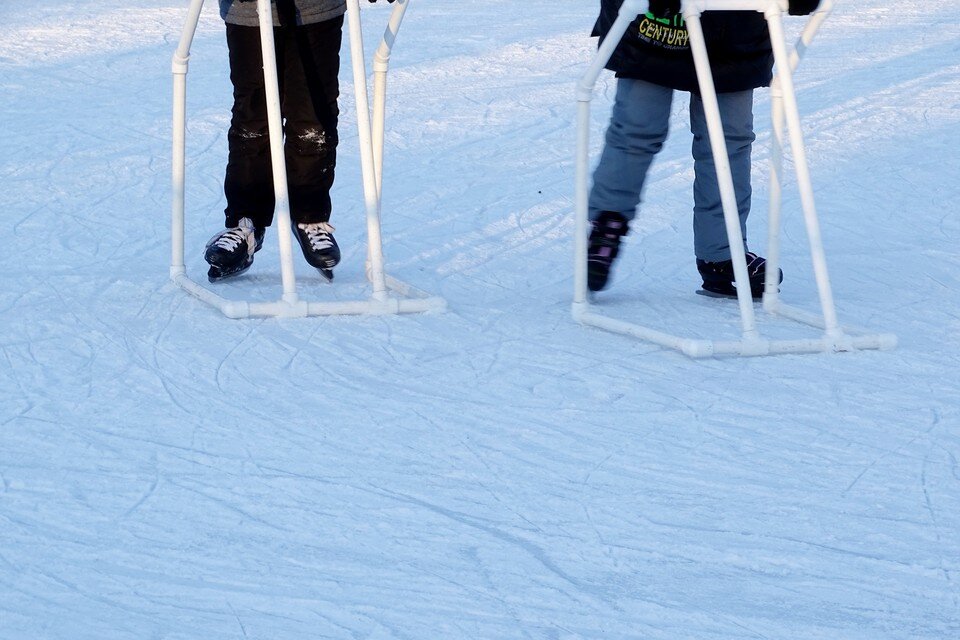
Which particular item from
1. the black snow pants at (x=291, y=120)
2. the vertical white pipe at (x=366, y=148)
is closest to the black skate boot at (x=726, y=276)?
the vertical white pipe at (x=366, y=148)

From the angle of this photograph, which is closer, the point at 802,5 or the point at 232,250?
the point at 802,5

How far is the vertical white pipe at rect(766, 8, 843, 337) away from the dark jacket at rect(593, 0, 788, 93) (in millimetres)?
268

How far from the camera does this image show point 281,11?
308 centimetres

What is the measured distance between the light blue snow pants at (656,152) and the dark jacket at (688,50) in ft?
0.22

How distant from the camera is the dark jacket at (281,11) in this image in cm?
307

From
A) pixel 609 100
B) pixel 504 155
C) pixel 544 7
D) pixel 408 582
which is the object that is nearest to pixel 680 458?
pixel 408 582

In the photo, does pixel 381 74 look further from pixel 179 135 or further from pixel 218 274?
pixel 218 274

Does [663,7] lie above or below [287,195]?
above

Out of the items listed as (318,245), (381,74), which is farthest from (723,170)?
(318,245)

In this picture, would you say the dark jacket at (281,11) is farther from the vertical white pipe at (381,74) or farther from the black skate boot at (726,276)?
the black skate boot at (726,276)

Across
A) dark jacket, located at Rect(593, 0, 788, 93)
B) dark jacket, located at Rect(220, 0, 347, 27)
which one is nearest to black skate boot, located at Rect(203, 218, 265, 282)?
dark jacket, located at Rect(220, 0, 347, 27)

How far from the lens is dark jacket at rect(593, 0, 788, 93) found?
2.95 m

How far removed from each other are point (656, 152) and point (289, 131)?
0.85m

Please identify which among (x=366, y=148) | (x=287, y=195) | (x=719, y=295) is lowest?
(x=719, y=295)
